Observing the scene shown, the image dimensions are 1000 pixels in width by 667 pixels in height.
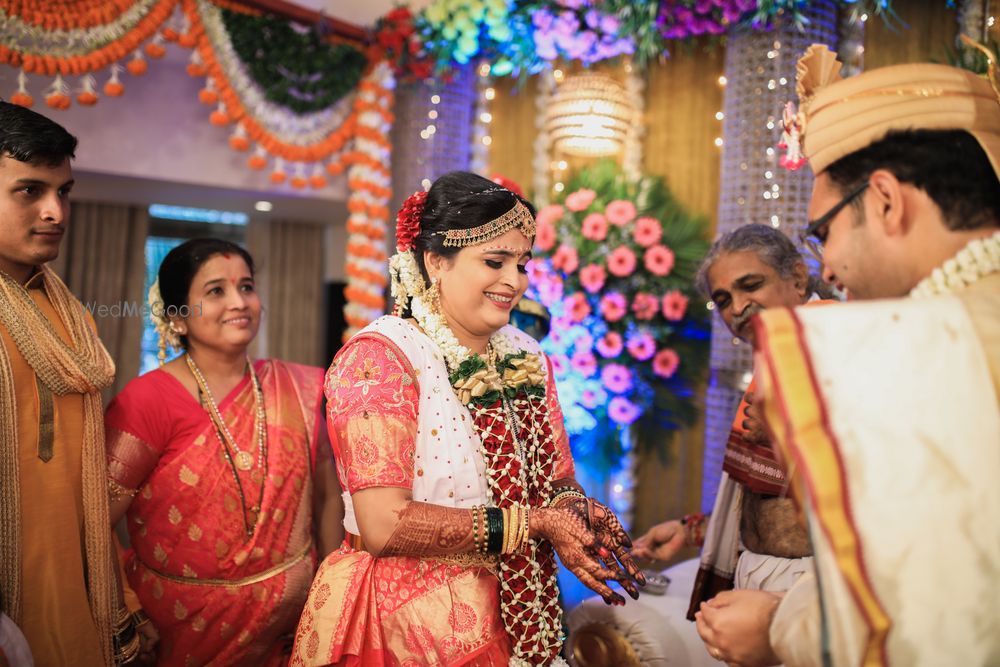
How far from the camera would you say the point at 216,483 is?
2316 mm

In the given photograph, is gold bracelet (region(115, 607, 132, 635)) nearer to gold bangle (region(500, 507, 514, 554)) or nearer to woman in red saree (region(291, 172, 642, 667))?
woman in red saree (region(291, 172, 642, 667))

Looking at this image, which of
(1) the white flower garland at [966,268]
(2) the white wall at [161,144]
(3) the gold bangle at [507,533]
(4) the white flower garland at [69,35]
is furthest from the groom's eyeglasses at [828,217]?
(2) the white wall at [161,144]

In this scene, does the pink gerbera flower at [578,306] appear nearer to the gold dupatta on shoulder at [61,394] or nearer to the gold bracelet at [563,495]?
the gold bracelet at [563,495]

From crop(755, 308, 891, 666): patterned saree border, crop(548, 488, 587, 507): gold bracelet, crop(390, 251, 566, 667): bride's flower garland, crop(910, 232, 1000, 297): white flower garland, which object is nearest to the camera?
crop(755, 308, 891, 666): patterned saree border

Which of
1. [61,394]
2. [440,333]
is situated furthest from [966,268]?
[61,394]

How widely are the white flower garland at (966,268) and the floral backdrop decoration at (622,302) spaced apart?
10.0 ft

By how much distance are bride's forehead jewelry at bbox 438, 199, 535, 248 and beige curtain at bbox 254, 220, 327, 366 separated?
6.29 m

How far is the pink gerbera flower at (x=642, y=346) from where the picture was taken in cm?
421

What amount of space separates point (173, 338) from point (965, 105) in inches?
95.5

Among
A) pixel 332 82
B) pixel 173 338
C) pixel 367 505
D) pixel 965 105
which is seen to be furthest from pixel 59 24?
pixel 965 105

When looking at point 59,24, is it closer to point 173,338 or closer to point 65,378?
point 173,338

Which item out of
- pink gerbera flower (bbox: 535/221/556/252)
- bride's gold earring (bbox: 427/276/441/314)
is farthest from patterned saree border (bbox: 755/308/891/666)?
pink gerbera flower (bbox: 535/221/556/252)

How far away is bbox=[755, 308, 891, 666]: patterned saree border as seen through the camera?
3.01ft

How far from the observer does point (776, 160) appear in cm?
382
